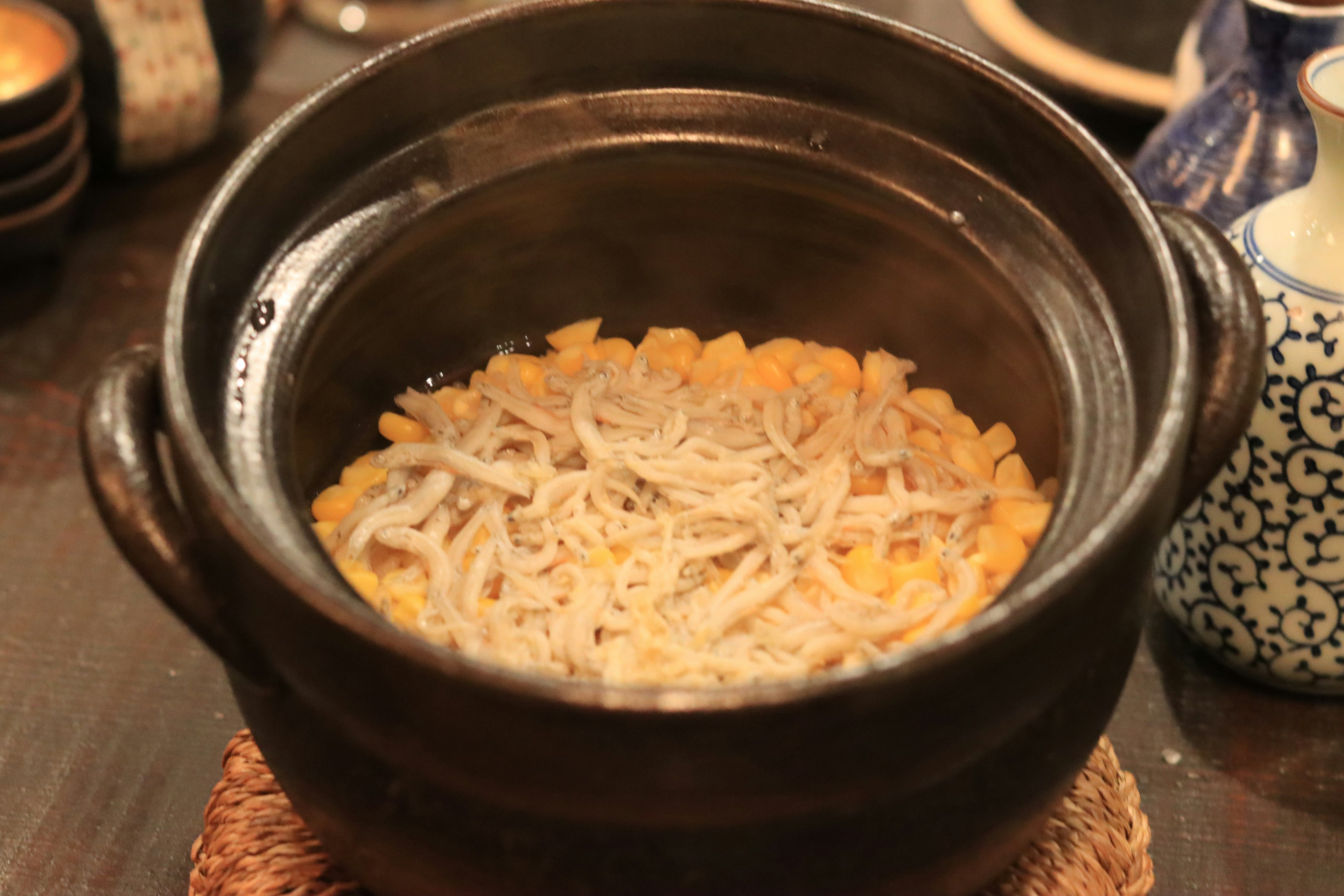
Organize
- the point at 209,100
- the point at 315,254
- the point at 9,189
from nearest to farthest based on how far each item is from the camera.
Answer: the point at 315,254 < the point at 9,189 < the point at 209,100

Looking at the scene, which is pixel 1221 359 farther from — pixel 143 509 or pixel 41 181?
pixel 41 181

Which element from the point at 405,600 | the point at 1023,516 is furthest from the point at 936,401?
the point at 405,600

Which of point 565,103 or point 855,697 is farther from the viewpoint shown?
point 565,103

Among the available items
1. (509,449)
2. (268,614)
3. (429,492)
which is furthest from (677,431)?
(268,614)

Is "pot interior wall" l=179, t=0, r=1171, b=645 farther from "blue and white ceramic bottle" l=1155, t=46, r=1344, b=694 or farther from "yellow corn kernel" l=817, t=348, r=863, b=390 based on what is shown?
"blue and white ceramic bottle" l=1155, t=46, r=1344, b=694

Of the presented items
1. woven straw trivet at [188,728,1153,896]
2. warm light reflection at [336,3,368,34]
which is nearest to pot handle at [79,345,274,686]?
woven straw trivet at [188,728,1153,896]

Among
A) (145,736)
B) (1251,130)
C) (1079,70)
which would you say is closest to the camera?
(145,736)

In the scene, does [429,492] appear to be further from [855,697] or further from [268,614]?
[855,697]
